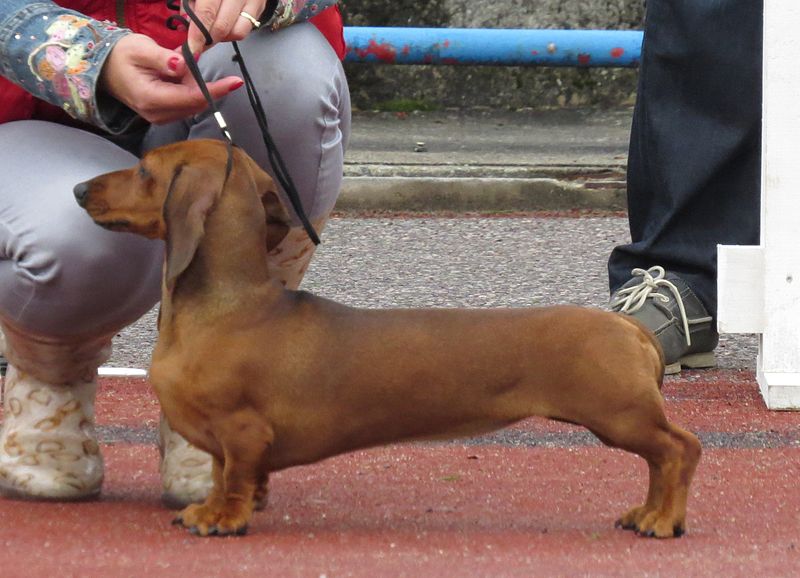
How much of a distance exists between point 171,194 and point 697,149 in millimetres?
1965

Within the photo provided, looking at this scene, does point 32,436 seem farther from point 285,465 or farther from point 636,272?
point 636,272

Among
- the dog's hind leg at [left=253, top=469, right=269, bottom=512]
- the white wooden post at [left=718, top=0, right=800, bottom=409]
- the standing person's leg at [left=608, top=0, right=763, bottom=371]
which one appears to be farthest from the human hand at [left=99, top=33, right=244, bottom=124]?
the standing person's leg at [left=608, top=0, right=763, bottom=371]

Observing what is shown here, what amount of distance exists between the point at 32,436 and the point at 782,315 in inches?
64.7

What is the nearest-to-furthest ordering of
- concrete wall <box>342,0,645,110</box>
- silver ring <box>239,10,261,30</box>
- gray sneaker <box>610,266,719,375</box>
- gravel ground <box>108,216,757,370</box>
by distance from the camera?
1. silver ring <box>239,10,261,30</box>
2. gray sneaker <box>610,266,719,375</box>
3. gravel ground <box>108,216,757,370</box>
4. concrete wall <box>342,0,645,110</box>

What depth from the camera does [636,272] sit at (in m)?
3.95

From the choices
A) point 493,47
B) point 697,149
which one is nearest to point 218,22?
point 697,149

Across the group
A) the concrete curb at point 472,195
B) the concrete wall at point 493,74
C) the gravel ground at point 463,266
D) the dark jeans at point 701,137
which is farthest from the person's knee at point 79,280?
the concrete wall at point 493,74

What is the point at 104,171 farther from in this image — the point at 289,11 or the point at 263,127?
the point at 289,11

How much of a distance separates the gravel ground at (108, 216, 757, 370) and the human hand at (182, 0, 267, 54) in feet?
5.16

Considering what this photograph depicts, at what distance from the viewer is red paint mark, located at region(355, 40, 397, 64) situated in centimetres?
604

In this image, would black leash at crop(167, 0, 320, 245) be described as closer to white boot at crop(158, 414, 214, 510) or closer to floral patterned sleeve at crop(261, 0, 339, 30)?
floral patterned sleeve at crop(261, 0, 339, 30)

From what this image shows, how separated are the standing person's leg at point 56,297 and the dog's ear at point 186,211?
25cm

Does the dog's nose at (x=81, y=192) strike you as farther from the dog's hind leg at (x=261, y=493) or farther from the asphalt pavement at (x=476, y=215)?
the asphalt pavement at (x=476, y=215)

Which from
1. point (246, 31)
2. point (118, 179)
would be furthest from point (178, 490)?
point (246, 31)
